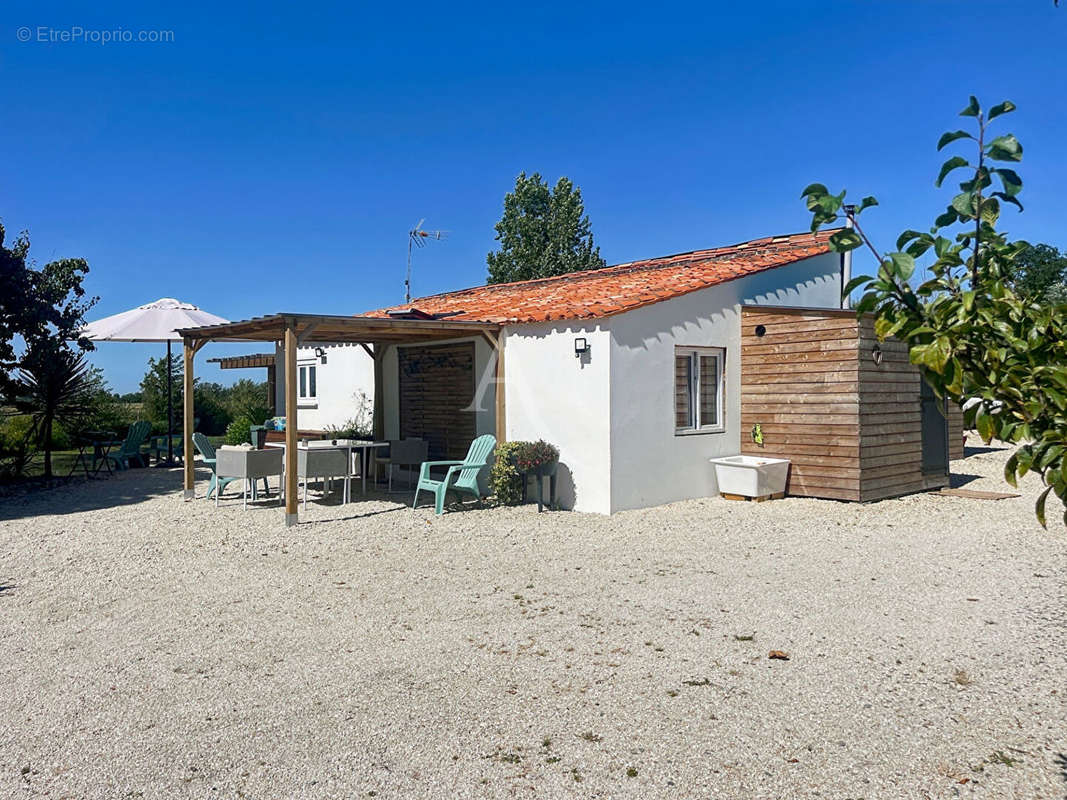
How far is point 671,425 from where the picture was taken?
10250 millimetres

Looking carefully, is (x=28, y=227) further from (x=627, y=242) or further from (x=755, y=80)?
(x=627, y=242)

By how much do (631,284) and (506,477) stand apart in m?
3.81

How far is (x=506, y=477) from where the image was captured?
9922 millimetres

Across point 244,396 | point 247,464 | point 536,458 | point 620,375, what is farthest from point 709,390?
point 244,396

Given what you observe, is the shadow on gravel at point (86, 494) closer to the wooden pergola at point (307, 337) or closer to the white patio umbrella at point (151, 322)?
the wooden pergola at point (307, 337)

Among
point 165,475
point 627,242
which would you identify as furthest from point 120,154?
point 627,242

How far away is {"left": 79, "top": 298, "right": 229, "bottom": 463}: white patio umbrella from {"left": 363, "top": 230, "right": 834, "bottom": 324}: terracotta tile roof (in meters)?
3.39

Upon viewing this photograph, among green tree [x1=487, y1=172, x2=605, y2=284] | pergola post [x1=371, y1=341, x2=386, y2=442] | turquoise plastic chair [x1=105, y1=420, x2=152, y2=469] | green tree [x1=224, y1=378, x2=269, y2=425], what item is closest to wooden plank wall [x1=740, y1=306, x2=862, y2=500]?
pergola post [x1=371, y1=341, x2=386, y2=442]

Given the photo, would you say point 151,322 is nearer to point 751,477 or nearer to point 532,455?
point 532,455

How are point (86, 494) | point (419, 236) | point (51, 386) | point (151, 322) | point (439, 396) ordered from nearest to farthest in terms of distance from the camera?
point (86, 494)
point (439, 396)
point (51, 386)
point (151, 322)
point (419, 236)

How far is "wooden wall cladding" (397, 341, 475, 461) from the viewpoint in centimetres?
1182

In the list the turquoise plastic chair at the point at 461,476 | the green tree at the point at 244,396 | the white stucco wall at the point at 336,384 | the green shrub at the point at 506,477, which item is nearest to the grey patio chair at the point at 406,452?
the turquoise plastic chair at the point at 461,476

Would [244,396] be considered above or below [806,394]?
above

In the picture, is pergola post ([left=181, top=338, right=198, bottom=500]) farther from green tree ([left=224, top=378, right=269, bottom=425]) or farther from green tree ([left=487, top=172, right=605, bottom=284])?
green tree ([left=487, top=172, right=605, bottom=284])
